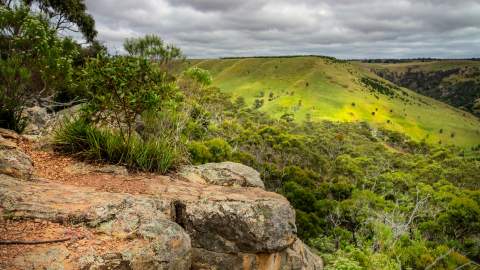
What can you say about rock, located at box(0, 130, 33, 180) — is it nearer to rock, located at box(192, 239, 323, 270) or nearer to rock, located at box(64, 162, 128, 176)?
rock, located at box(64, 162, 128, 176)

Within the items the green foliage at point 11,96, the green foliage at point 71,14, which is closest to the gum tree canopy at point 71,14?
the green foliage at point 71,14

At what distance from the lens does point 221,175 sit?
10234 mm

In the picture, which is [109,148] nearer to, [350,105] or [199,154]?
[199,154]

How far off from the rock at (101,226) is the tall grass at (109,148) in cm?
215

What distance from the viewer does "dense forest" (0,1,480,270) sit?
30.8ft

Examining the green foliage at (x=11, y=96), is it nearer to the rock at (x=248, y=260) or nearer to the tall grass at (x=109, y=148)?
the tall grass at (x=109, y=148)

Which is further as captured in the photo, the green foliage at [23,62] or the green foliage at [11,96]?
the green foliage at [23,62]

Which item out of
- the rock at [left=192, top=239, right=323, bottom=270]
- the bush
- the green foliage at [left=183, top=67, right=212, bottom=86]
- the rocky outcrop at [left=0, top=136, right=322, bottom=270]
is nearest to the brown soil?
the rocky outcrop at [left=0, top=136, right=322, bottom=270]

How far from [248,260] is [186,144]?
8630 mm

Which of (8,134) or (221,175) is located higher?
(8,134)

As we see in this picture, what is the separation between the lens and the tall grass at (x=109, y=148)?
912 centimetres

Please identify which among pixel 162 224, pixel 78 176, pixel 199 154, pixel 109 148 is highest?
pixel 109 148

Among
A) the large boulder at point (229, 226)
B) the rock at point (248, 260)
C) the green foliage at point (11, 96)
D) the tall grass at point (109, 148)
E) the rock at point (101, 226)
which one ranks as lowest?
the rock at point (248, 260)

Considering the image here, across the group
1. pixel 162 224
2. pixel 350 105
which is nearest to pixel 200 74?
pixel 162 224
